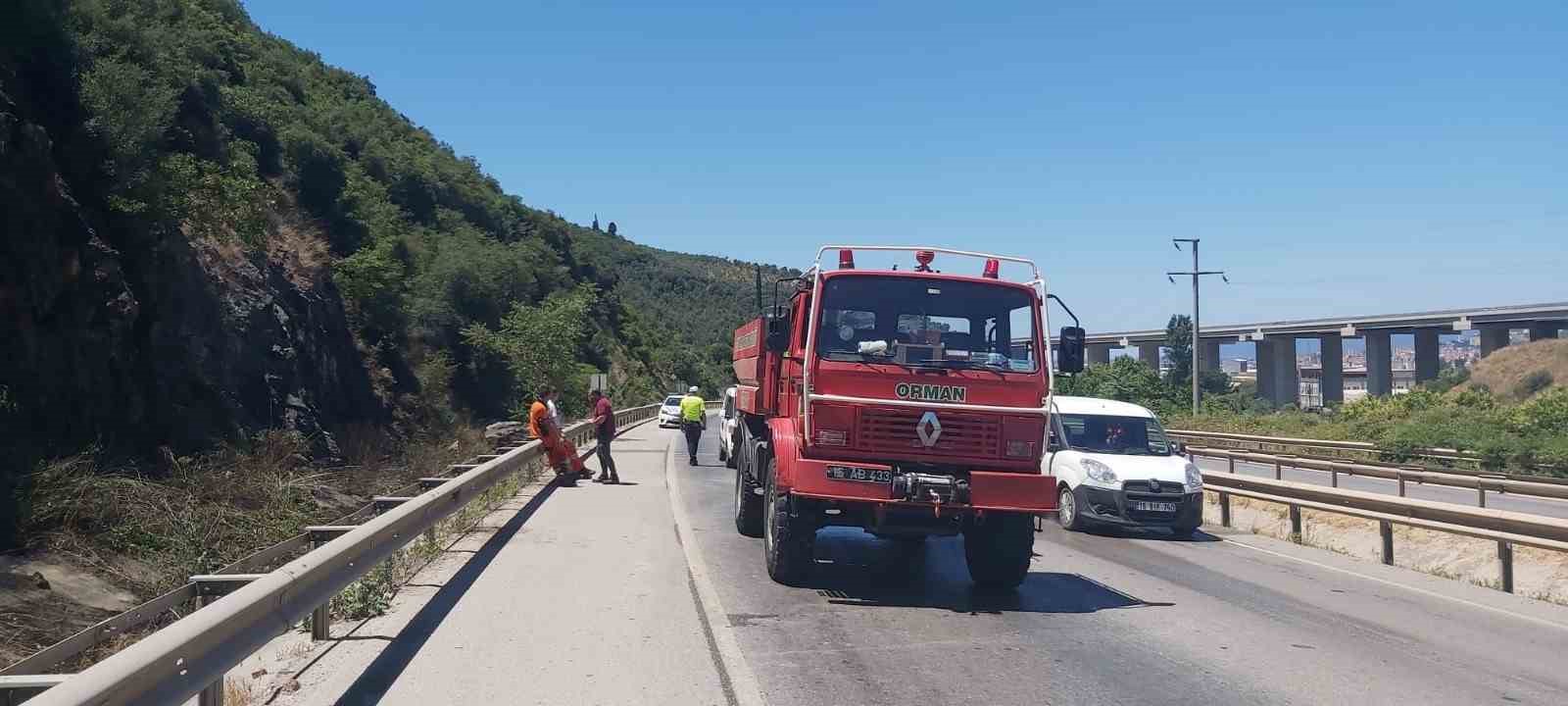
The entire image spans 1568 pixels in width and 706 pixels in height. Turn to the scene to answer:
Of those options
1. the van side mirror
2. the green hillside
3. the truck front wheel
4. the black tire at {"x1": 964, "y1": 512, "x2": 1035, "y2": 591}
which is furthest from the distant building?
the black tire at {"x1": 964, "y1": 512, "x2": 1035, "y2": 591}

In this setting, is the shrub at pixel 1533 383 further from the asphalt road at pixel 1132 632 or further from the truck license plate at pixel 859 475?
the truck license plate at pixel 859 475

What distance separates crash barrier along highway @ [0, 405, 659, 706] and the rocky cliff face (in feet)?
15.7

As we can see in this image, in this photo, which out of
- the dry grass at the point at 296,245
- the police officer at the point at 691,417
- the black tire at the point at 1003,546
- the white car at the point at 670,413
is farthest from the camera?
the white car at the point at 670,413

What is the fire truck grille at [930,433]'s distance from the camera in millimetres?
8867

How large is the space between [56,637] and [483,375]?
132 ft

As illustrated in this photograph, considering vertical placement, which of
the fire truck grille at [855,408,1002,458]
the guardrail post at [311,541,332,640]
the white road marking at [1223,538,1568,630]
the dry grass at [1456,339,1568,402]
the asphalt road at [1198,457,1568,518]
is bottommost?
the asphalt road at [1198,457,1568,518]

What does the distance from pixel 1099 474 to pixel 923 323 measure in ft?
19.3

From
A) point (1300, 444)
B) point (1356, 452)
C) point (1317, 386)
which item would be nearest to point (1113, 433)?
point (1300, 444)

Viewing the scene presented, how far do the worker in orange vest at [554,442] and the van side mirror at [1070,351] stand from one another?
456 inches

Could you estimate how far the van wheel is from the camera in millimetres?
14453

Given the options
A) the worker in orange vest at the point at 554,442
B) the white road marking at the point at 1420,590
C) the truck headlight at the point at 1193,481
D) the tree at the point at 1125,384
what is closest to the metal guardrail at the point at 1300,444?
the tree at the point at 1125,384

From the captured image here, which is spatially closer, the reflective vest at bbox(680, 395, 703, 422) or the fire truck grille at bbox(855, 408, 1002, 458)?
the fire truck grille at bbox(855, 408, 1002, 458)

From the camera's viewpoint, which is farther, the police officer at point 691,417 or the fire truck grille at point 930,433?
the police officer at point 691,417

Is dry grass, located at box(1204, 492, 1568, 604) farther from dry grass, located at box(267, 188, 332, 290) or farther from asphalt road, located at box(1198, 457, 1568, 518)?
dry grass, located at box(267, 188, 332, 290)
